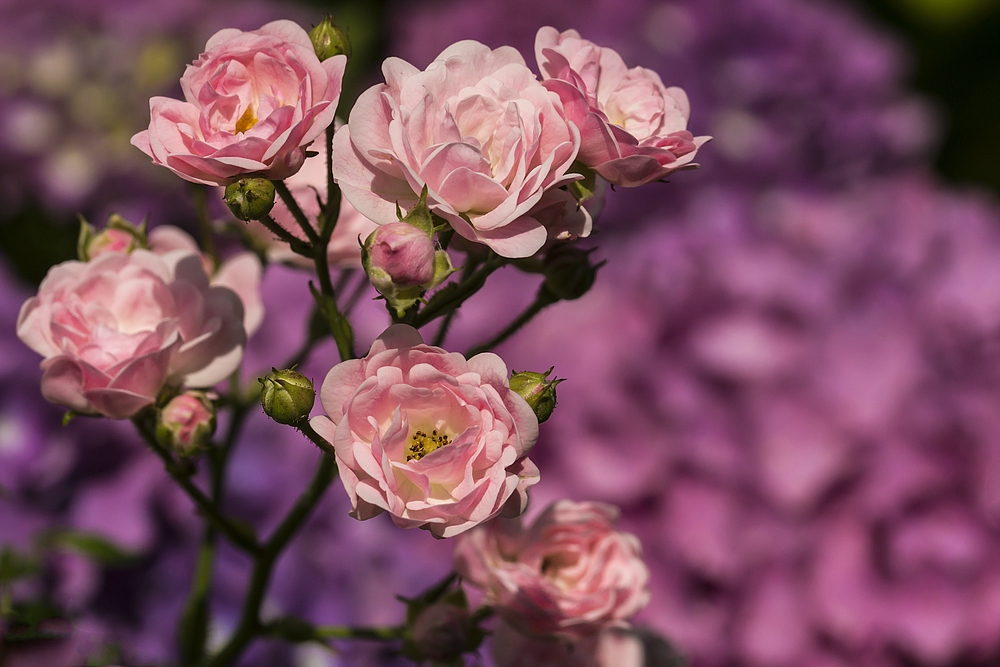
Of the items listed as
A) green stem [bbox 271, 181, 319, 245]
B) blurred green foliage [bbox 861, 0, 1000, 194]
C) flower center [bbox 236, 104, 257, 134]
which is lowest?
blurred green foliage [bbox 861, 0, 1000, 194]

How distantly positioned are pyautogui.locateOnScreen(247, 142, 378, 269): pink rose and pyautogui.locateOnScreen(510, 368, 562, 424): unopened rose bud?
13cm

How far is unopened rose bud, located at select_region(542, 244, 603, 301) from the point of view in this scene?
0.43 metres

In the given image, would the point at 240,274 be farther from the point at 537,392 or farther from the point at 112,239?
the point at 537,392

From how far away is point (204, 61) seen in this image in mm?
376

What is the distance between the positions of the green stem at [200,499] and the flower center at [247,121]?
0.13 meters

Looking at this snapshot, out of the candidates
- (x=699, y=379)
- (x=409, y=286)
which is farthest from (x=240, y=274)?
(x=699, y=379)

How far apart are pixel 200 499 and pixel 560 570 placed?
16 centimetres

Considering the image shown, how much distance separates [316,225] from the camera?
1.59ft

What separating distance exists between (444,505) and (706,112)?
3.14ft

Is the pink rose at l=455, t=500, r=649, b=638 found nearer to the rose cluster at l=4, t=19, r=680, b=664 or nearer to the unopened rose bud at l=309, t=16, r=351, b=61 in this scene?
the rose cluster at l=4, t=19, r=680, b=664

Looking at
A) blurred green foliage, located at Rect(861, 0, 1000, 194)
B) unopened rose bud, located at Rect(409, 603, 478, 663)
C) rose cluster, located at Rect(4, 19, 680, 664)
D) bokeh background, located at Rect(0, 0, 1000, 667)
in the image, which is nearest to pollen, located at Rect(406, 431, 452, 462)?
rose cluster, located at Rect(4, 19, 680, 664)

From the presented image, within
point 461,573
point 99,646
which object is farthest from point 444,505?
point 99,646

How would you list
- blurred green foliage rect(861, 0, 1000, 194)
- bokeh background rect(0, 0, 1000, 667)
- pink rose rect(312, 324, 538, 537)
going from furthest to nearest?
blurred green foliage rect(861, 0, 1000, 194), bokeh background rect(0, 0, 1000, 667), pink rose rect(312, 324, 538, 537)

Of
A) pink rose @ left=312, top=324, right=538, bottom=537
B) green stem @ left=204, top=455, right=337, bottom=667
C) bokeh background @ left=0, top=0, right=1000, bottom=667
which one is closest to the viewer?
pink rose @ left=312, top=324, right=538, bottom=537
